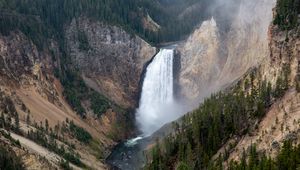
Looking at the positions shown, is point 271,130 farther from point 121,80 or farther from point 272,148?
point 121,80

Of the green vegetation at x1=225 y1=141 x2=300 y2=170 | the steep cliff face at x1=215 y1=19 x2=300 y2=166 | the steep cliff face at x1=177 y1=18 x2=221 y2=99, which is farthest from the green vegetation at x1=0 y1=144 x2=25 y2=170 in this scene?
the steep cliff face at x1=177 y1=18 x2=221 y2=99

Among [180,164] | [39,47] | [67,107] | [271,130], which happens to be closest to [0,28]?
[39,47]

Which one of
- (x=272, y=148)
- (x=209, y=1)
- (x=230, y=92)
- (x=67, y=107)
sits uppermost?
(x=209, y=1)

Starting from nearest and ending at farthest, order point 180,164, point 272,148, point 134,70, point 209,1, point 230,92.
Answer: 1. point 272,148
2. point 180,164
3. point 230,92
4. point 134,70
5. point 209,1

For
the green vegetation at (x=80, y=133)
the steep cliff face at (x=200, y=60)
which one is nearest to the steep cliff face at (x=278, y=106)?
the green vegetation at (x=80, y=133)

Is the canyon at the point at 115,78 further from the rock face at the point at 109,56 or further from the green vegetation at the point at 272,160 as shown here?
the green vegetation at the point at 272,160

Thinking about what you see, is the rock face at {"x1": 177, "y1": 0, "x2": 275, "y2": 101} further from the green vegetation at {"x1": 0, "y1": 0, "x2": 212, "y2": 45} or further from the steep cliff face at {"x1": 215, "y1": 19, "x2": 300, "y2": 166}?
the steep cliff face at {"x1": 215, "y1": 19, "x2": 300, "y2": 166}

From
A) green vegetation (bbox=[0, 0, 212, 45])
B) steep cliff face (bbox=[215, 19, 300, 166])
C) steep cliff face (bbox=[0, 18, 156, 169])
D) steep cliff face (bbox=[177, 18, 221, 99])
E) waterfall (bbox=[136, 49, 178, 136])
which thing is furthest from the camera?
waterfall (bbox=[136, 49, 178, 136])
